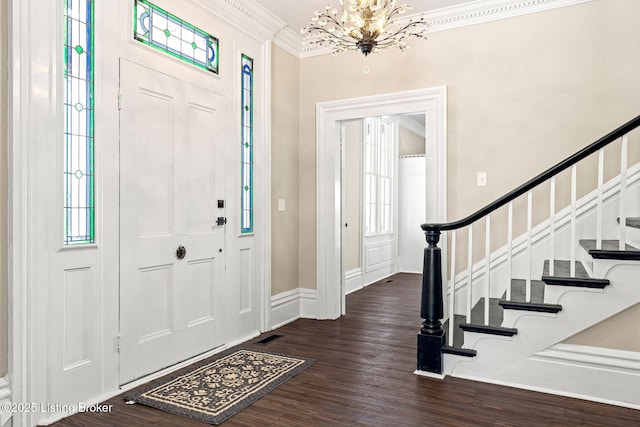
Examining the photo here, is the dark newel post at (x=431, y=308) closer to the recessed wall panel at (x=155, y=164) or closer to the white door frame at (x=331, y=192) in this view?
the white door frame at (x=331, y=192)

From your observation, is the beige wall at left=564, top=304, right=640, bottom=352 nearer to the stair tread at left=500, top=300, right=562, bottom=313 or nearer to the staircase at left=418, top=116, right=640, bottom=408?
the staircase at left=418, top=116, right=640, bottom=408

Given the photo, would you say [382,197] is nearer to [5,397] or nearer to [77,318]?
[77,318]

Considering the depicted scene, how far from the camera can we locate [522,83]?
380cm

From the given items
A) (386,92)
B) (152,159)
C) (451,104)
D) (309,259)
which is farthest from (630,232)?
(152,159)

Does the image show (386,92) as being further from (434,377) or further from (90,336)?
(90,336)

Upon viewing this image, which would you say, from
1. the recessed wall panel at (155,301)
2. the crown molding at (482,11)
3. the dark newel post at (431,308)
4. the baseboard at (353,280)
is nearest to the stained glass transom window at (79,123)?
the recessed wall panel at (155,301)

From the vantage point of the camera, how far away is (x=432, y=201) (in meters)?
4.10

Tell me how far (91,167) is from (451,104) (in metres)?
3.10

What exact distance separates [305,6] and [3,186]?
2.91m

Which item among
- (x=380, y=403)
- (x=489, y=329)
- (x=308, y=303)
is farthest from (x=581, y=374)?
(x=308, y=303)

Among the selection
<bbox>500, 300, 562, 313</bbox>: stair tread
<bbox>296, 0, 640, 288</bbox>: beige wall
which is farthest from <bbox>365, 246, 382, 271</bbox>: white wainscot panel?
<bbox>500, 300, 562, 313</bbox>: stair tread

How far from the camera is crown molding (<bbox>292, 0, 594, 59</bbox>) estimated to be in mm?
3719

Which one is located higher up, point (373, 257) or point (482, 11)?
point (482, 11)

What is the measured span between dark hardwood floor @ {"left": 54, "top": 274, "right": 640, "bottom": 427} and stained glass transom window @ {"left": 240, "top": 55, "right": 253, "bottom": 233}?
1188mm
